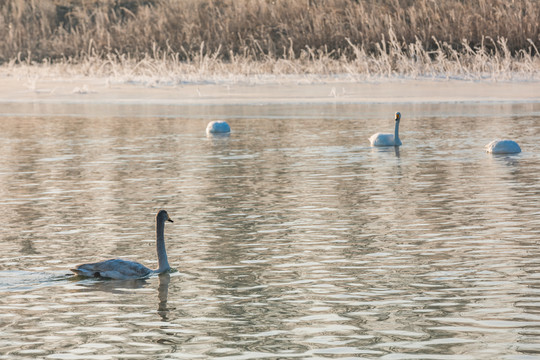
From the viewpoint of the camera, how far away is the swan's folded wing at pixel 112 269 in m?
9.33

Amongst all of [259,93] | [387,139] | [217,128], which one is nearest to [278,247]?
[387,139]

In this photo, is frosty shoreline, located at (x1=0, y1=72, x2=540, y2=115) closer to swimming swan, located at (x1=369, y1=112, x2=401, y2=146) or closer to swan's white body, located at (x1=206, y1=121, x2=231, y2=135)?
swan's white body, located at (x1=206, y1=121, x2=231, y2=135)

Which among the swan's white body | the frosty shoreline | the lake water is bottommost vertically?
the lake water

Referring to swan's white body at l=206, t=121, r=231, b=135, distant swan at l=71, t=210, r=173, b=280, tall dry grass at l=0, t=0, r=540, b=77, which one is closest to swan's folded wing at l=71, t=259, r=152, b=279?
distant swan at l=71, t=210, r=173, b=280

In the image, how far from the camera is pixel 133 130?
24625 millimetres

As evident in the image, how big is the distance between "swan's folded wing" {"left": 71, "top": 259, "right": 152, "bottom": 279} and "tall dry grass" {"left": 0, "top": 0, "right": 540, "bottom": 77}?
2234 centimetres

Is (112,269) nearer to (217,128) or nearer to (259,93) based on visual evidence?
(217,128)

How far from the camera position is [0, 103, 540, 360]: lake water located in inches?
298

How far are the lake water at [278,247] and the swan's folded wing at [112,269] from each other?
3.5 inches

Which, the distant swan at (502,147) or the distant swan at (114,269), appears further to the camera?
the distant swan at (502,147)

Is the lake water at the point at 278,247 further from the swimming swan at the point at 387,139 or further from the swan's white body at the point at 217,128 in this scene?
the swan's white body at the point at 217,128

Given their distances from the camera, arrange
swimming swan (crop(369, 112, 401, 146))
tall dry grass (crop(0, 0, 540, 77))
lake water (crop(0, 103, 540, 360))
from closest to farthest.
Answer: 1. lake water (crop(0, 103, 540, 360))
2. swimming swan (crop(369, 112, 401, 146))
3. tall dry grass (crop(0, 0, 540, 77))

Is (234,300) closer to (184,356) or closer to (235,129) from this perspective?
(184,356)

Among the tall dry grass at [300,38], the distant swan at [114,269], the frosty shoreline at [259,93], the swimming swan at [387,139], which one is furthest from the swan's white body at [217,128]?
the distant swan at [114,269]
